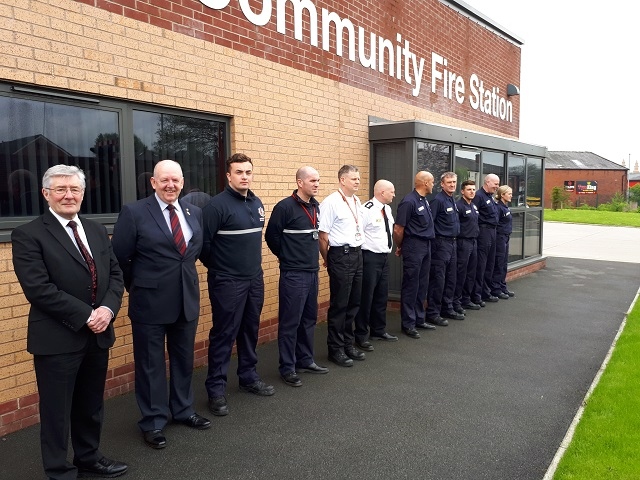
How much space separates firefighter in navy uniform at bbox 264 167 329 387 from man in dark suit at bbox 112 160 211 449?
1.11 metres

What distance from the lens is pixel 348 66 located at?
23.4 ft

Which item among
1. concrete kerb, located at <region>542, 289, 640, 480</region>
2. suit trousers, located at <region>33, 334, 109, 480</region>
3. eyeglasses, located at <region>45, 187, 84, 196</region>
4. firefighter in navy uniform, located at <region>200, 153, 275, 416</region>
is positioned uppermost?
eyeglasses, located at <region>45, 187, 84, 196</region>

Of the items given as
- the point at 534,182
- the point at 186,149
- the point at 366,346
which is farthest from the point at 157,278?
the point at 534,182

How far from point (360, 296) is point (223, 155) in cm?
202

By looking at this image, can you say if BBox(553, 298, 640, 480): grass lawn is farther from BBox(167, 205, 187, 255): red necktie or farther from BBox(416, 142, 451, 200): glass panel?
BBox(416, 142, 451, 200): glass panel

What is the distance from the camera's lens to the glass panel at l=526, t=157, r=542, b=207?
11.1 m

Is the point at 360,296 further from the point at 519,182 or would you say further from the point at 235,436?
the point at 519,182

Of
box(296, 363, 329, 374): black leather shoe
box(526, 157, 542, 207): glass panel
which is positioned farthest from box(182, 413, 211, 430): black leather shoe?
box(526, 157, 542, 207): glass panel

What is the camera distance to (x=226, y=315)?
408 centimetres

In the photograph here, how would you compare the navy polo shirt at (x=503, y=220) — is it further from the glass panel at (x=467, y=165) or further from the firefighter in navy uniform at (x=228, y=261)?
the firefighter in navy uniform at (x=228, y=261)

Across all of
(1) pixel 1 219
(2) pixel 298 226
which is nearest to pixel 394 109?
(2) pixel 298 226

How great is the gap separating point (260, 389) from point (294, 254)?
118 centimetres

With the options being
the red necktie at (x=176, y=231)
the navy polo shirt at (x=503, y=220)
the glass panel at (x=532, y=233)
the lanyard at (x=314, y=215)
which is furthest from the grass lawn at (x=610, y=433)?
the glass panel at (x=532, y=233)

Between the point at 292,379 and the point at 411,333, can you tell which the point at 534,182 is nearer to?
the point at 411,333
